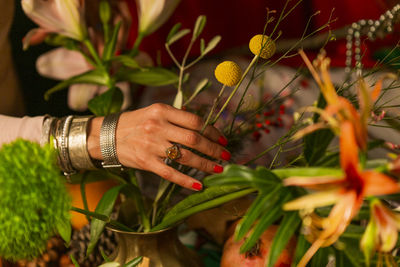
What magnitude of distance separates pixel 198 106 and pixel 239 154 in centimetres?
10

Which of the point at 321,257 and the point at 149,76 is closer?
the point at 321,257

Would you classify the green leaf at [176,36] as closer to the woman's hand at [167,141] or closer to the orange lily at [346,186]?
the woman's hand at [167,141]

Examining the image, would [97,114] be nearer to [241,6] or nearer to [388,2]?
[241,6]

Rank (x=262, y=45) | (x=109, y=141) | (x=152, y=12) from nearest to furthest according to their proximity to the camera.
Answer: (x=262, y=45)
(x=109, y=141)
(x=152, y=12)

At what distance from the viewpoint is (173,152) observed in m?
0.41

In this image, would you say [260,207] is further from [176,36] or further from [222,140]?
[176,36]

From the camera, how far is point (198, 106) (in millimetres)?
555

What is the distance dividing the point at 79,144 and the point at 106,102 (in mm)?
73

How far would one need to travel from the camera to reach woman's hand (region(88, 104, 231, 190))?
0.40 m

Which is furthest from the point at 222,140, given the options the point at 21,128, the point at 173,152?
the point at 21,128

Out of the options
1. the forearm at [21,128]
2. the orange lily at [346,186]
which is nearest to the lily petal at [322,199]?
the orange lily at [346,186]

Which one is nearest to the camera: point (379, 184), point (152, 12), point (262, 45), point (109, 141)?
point (379, 184)

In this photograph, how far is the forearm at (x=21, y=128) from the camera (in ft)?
1.60

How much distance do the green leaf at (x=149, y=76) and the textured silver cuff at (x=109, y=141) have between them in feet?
0.47
